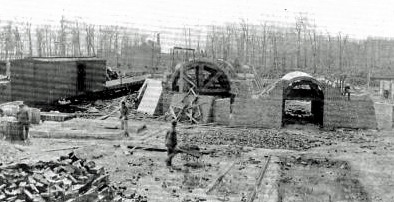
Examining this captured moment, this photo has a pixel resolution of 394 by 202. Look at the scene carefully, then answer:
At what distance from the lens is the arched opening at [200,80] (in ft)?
86.2

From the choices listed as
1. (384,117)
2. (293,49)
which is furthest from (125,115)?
(293,49)

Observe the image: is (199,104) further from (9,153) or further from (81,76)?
(9,153)

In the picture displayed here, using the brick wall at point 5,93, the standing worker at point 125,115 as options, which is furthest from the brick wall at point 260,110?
the brick wall at point 5,93

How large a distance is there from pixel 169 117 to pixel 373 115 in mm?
10171

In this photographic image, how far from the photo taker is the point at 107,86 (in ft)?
106

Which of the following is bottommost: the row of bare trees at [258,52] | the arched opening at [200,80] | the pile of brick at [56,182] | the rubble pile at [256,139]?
the rubble pile at [256,139]

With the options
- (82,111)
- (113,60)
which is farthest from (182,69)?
(113,60)

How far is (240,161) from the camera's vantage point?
15234 mm

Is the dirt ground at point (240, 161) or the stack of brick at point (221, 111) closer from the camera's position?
the dirt ground at point (240, 161)

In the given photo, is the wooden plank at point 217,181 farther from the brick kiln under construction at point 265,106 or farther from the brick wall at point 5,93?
the brick wall at point 5,93

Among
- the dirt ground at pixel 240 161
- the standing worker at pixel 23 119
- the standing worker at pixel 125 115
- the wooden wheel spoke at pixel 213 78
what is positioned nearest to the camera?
the dirt ground at pixel 240 161

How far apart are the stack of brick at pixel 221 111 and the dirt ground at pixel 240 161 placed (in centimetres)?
131

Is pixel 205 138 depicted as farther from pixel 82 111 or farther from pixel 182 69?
pixel 82 111

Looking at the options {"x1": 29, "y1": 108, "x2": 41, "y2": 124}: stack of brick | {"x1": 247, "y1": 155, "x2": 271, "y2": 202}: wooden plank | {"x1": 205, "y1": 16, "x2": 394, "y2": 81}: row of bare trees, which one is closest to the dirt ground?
{"x1": 247, "y1": 155, "x2": 271, "y2": 202}: wooden plank
